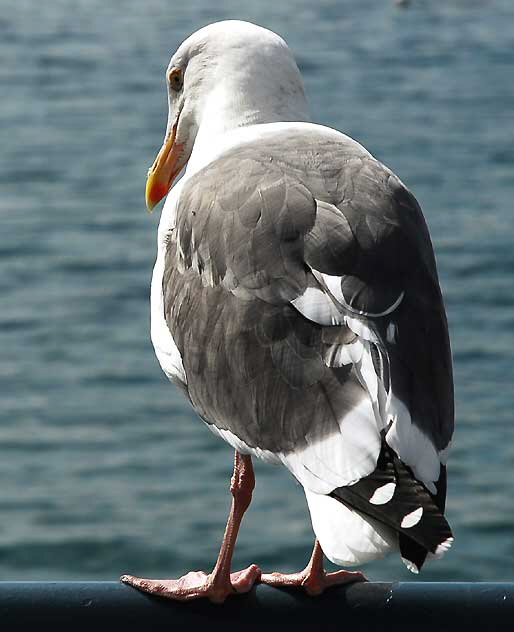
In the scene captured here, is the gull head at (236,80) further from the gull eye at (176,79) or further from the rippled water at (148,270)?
the rippled water at (148,270)

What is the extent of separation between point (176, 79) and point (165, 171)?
263mm

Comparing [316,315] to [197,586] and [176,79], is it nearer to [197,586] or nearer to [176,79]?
[197,586]

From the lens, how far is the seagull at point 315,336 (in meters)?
3.04

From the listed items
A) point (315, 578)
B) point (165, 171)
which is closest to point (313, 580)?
point (315, 578)

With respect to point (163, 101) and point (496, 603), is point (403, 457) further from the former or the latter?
point (163, 101)

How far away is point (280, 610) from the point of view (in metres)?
3.36

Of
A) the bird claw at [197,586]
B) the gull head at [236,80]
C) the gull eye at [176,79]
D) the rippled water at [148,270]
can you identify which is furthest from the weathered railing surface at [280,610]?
the rippled water at [148,270]

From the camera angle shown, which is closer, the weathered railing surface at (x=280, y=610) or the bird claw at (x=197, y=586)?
the weathered railing surface at (x=280, y=610)

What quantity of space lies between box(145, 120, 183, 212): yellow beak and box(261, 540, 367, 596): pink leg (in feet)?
4.52

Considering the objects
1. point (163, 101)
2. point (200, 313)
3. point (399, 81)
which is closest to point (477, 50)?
point (399, 81)

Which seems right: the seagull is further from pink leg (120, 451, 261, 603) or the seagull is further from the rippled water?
the rippled water

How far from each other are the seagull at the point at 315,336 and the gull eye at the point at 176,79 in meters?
0.50

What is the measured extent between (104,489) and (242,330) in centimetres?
828

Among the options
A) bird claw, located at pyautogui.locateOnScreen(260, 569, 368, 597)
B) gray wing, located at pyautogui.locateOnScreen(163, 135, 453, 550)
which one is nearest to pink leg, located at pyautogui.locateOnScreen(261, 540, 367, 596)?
bird claw, located at pyautogui.locateOnScreen(260, 569, 368, 597)
